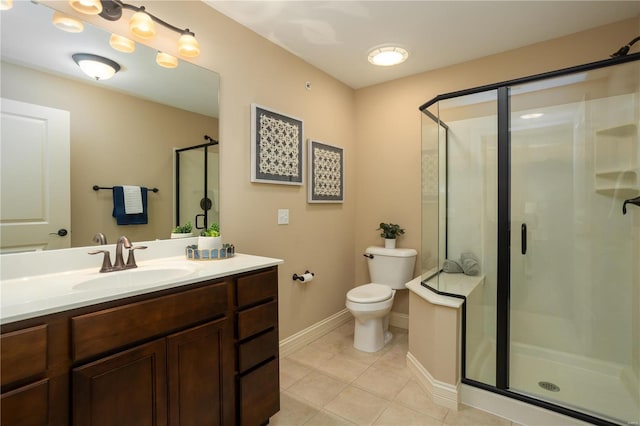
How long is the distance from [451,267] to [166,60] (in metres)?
2.42

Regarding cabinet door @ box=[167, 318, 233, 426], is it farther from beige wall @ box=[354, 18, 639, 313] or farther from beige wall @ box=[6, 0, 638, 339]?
beige wall @ box=[354, 18, 639, 313]

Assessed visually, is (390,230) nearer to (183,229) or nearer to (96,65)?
(183,229)

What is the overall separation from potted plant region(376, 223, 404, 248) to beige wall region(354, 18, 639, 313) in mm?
88

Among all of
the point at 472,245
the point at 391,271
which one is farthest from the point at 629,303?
the point at 391,271

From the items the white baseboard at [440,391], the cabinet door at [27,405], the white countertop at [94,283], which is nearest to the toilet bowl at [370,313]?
the white baseboard at [440,391]

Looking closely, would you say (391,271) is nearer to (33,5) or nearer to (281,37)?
(281,37)

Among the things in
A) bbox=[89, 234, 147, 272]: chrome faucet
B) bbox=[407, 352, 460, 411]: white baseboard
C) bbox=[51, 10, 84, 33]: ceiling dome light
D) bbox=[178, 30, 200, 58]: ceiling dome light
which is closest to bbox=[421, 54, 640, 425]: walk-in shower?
bbox=[407, 352, 460, 411]: white baseboard

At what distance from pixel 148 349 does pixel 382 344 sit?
6.50 feet

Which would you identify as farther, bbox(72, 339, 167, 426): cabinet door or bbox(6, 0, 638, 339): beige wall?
bbox(6, 0, 638, 339): beige wall

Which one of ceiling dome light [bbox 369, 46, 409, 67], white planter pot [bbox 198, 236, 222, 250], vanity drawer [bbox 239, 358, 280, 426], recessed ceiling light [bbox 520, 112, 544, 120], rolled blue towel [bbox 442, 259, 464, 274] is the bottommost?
vanity drawer [bbox 239, 358, 280, 426]

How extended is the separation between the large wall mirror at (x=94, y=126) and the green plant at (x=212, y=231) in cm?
5

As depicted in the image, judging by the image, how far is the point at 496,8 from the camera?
2.00m

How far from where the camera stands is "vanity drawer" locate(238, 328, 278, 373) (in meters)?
1.51

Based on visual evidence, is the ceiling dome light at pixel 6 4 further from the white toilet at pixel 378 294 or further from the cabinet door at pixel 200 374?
the white toilet at pixel 378 294
